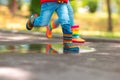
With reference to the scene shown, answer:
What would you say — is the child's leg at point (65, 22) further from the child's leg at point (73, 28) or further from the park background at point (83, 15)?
the park background at point (83, 15)

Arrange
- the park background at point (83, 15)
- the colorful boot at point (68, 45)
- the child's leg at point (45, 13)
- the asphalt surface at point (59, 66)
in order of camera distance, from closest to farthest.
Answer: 1. the asphalt surface at point (59, 66)
2. the colorful boot at point (68, 45)
3. the child's leg at point (45, 13)
4. the park background at point (83, 15)

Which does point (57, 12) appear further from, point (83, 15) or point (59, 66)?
point (83, 15)

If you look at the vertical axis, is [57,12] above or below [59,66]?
above

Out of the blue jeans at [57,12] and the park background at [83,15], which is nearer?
the blue jeans at [57,12]

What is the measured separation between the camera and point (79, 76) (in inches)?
209

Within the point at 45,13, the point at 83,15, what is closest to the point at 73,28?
the point at 45,13

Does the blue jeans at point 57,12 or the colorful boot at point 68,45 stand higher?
the blue jeans at point 57,12

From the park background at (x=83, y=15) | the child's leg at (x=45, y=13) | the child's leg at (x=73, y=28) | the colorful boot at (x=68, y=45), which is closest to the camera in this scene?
the colorful boot at (x=68, y=45)

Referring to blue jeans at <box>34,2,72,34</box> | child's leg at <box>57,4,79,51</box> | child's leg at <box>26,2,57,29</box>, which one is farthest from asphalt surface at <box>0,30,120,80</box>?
child's leg at <box>26,2,57,29</box>

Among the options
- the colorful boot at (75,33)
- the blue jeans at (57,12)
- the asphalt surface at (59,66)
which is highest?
the blue jeans at (57,12)

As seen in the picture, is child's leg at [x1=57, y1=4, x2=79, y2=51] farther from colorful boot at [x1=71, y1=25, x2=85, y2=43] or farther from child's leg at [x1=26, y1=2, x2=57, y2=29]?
colorful boot at [x1=71, y1=25, x2=85, y2=43]

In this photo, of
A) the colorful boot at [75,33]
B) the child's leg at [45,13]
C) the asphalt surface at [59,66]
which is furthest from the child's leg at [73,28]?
the asphalt surface at [59,66]

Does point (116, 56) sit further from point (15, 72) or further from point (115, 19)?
point (115, 19)

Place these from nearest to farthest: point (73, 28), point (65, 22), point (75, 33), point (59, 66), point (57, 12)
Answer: point (59, 66) < point (65, 22) < point (57, 12) < point (73, 28) < point (75, 33)
